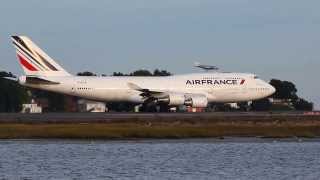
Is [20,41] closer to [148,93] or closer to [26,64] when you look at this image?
[26,64]

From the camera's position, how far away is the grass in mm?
70562

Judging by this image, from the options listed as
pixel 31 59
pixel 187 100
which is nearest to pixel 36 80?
pixel 31 59

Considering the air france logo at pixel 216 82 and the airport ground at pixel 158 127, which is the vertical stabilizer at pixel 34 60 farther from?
the airport ground at pixel 158 127

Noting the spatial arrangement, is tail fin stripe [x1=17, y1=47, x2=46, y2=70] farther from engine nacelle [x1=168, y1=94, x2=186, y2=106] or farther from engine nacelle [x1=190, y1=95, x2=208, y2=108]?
engine nacelle [x1=190, y1=95, x2=208, y2=108]

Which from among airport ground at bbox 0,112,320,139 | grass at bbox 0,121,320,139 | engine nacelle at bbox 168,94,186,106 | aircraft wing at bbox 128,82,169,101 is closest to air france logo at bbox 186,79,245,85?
engine nacelle at bbox 168,94,186,106

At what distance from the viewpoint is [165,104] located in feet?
352

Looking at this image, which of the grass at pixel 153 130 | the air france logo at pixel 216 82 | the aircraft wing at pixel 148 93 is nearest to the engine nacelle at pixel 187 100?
the aircraft wing at pixel 148 93

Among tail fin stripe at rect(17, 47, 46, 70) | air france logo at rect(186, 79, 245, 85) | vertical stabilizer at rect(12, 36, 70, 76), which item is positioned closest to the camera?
air france logo at rect(186, 79, 245, 85)

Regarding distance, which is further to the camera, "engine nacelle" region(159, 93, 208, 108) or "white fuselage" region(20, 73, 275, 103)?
"white fuselage" region(20, 73, 275, 103)

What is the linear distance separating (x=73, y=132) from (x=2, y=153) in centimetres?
1452

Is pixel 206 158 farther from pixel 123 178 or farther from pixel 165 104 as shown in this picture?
pixel 165 104

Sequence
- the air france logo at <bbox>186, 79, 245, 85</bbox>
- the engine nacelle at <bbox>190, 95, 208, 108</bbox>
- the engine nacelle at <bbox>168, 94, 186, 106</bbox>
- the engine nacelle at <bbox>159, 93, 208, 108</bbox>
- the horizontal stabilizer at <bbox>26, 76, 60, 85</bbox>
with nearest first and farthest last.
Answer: the horizontal stabilizer at <bbox>26, 76, 60, 85</bbox> < the engine nacelle at <bbox>190, 95, 208, 108</bbox> < the engine nacelle at <bbox>159, 93, 208, 108</bbox> < the engine nacelle at <bbox>168, 94, 186, 106</bbox> < the air france logo at <bbox>186, 79, 245, 85</bbox>

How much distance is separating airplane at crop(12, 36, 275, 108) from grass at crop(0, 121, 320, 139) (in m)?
25.9

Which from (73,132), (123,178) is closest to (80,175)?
(123,178)
